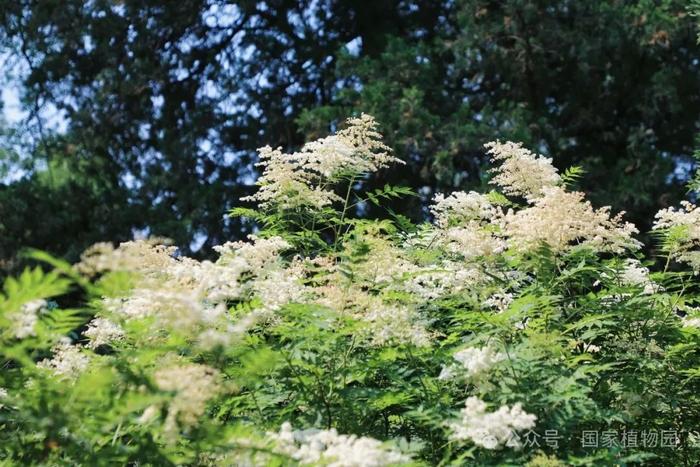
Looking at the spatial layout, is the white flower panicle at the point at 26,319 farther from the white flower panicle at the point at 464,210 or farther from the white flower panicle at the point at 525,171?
the white flower panicle at the point at 525,171

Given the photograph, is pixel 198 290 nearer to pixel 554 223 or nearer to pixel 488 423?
pixel 488 423

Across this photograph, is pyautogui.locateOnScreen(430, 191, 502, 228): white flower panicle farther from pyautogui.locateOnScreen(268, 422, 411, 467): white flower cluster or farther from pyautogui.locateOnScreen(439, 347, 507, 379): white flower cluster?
pyautogui.locateOnScreen(268, 422, 411, 467): white flower cluster

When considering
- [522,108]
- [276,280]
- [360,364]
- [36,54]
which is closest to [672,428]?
[360,364]

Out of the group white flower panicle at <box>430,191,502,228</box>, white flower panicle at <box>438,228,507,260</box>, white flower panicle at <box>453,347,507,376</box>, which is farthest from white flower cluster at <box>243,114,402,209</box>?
white flower panicle at <box>453,347,507,376</box>

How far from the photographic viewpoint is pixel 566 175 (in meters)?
4.81

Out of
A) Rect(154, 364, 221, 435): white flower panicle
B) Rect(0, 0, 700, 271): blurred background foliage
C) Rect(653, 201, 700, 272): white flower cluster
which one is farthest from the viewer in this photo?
Rect(0, 0, 700, 271): blurred background foliage

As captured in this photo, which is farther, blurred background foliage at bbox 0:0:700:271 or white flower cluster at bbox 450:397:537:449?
blurred background foliage at bbox 0:0:700:271

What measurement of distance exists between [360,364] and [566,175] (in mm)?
1890

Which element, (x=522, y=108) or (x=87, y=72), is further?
(x=87, y=72)

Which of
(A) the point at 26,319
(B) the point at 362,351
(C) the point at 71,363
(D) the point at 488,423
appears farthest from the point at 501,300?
(A) the point at 26,319

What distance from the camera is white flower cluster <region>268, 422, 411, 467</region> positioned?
254 centimetres

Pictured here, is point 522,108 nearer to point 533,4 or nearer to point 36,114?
point 533,4

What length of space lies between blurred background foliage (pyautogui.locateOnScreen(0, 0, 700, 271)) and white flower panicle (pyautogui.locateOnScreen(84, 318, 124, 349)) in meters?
8.53

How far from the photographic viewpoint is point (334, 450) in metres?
2.62
